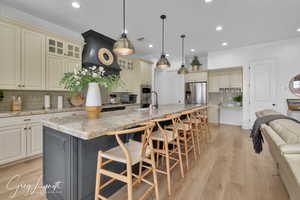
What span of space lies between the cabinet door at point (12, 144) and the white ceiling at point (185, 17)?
7.76 ft

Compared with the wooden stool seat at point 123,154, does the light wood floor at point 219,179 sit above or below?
below

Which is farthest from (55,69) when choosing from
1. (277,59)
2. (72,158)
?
(277,59)

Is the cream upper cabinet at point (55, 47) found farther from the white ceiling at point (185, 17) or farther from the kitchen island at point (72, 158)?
the kitchen island at point (72, 158)

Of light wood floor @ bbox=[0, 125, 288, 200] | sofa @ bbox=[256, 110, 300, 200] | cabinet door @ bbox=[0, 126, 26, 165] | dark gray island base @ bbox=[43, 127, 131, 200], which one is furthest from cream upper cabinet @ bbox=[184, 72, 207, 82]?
cabinet door @ bbox=[0, 126, 26, 165]

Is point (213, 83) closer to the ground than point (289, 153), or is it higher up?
higher up

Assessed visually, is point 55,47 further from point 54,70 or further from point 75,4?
point 75,4

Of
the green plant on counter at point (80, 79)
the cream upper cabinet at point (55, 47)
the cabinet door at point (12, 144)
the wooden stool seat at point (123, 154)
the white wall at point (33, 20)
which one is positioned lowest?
the cabinet door at point (12, 144)

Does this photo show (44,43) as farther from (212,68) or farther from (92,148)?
(212,68)

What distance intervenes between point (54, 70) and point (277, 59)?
632 centimetres

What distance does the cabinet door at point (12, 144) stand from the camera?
7.35 ft

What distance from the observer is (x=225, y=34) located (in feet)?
12.9

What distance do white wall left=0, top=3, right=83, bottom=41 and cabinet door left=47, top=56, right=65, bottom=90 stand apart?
899 mm

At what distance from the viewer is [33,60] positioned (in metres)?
2.75

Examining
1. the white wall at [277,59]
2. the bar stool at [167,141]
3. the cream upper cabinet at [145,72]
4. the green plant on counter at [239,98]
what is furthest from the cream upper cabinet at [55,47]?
Answer: the green plant on counter at [239,98]
